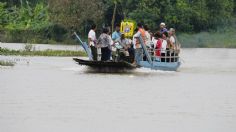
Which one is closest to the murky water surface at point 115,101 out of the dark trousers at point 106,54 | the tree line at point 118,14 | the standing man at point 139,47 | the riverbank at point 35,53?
the standing man at point 139,47

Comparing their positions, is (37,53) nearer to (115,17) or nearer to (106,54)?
(106,54)

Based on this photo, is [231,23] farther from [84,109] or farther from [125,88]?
[84,109]

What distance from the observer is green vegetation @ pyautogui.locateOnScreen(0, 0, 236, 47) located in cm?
5103

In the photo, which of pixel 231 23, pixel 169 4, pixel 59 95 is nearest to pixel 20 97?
pixel 59 95

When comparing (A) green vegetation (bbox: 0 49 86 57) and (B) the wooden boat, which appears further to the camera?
(A) green vegetation (bbox: 0 49 86 57)

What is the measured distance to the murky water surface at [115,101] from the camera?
13.5 m

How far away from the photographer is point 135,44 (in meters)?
23.9

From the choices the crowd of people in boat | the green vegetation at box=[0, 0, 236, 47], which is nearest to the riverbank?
the crowd of people in boat

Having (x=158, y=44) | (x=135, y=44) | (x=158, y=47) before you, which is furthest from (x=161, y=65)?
(x=135, y=44)

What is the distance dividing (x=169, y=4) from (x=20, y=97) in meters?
37.4

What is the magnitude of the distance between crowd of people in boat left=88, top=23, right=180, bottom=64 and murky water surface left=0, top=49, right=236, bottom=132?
0.58 metres

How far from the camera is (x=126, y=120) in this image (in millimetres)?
13969

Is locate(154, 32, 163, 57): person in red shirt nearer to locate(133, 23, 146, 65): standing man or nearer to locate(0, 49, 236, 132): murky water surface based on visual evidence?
locate(133, 23, 146, 65): standing man

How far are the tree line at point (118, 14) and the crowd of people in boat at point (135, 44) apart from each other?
25.4m
